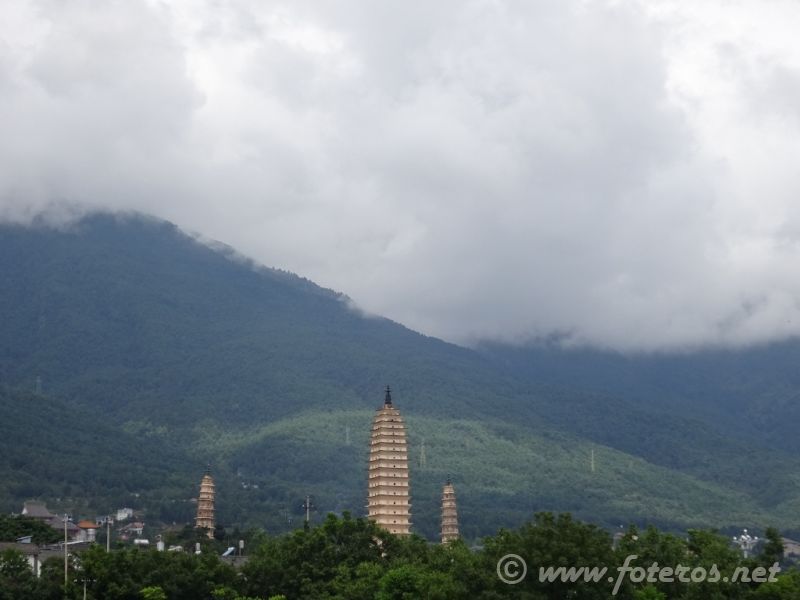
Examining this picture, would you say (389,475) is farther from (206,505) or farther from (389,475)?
(206,505)

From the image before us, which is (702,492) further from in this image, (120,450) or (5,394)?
(5,394)

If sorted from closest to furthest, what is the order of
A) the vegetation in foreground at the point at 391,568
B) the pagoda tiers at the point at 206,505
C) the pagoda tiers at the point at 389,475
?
1. the vegetation in foreground at the point at 391,568
2. the pagoda tiers at the point at 389,475
3. the pagoda tiers at the point at 206,505

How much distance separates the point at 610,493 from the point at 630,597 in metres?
115

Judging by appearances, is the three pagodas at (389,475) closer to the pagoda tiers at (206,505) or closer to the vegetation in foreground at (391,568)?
the pagoda tiers at (206,505)

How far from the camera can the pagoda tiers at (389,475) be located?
100 meters

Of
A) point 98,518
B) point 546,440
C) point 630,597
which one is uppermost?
point 546,440

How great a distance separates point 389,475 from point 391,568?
38.0 meters

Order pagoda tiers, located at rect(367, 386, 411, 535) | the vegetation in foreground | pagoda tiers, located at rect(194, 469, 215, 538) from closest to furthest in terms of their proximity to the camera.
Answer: the vegetation in foreground → pagoda tiers, located at rect(367, 386, 411, 535) → pagoda tiers, located at rect(194, 469, 215, 538)

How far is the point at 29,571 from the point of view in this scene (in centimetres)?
6694

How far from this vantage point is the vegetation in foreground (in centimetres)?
5112

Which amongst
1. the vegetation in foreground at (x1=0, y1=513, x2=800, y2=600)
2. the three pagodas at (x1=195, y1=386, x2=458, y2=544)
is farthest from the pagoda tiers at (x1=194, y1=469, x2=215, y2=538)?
the vegetation in foreground at (x1=0, y1=513, x2=800, y2=600)

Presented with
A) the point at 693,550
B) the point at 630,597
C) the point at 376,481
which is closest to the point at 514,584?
the point at 630,597

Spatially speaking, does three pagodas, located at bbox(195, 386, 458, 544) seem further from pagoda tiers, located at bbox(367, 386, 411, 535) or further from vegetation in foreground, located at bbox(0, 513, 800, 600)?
vegetation in foreground, located at bbox(0, 513, 800, 600)

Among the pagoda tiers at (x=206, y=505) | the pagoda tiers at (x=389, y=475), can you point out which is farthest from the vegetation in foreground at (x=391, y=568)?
the pagoda tiers at (x=206, y=505)
